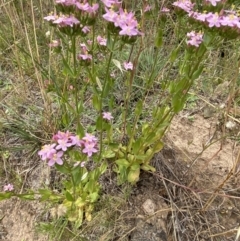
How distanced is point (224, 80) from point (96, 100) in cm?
131

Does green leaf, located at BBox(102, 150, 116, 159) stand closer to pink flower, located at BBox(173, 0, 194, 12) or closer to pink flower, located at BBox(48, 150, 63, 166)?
pink flower, located at BBox(48, 150, 63, 166)

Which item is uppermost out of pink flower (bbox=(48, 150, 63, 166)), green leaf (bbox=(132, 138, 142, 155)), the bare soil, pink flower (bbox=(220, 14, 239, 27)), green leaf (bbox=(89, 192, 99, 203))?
pink flower (bbox=(220, 14, 239, 27))

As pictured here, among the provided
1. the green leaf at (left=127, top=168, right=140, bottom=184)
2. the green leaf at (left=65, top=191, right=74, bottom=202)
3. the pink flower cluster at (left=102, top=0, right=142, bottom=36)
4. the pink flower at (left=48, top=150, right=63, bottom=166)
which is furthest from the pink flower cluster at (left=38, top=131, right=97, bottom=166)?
the green leaf at (left=127, top=168, right=140, bottom=184)

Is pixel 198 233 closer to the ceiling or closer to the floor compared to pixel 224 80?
closer to the floor

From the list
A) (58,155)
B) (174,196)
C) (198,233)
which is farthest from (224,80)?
(58,155)

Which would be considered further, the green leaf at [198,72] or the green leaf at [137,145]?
the green leaf at [137,145]

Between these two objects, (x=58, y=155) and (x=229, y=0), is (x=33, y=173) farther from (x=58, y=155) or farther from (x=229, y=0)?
(x=229, y=0)

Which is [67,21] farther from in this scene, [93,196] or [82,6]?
[93,196]

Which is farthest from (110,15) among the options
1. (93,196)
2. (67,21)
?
(93,196)

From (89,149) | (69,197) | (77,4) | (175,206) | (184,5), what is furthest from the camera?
(175,206)

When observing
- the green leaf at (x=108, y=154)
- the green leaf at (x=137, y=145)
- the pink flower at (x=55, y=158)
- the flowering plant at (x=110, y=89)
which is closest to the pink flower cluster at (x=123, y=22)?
the flowering plant at (x=110, y=89)

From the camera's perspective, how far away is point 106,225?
67.9 inches

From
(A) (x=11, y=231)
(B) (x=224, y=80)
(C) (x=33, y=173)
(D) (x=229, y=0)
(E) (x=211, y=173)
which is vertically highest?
(D) (x=229, y=0)

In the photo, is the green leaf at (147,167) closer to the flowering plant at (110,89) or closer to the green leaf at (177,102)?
the flowering plant at (110,89)
